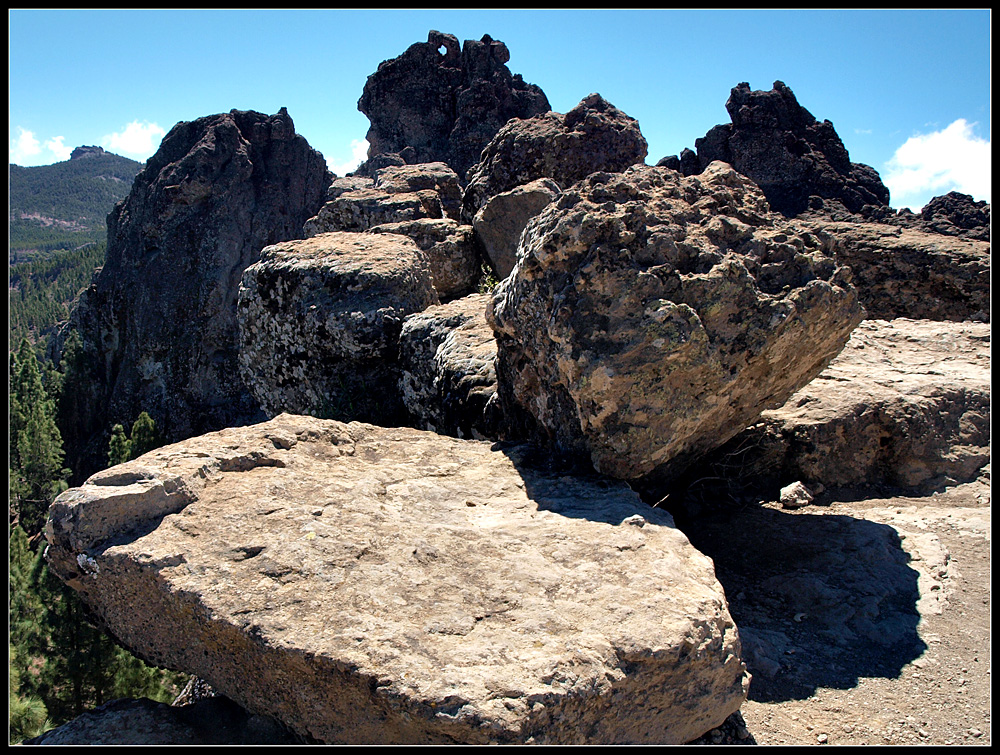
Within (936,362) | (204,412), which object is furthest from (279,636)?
(204,412)

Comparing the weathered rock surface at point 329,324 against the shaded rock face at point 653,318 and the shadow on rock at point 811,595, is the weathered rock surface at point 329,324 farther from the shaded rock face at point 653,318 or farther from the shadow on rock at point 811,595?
the shadow on rock at point 811,595

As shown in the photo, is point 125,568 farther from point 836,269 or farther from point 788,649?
point 836,269

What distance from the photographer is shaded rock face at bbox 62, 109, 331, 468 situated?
33.4 metres

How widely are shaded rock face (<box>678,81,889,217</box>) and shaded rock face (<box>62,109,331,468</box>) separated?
73.6 feet

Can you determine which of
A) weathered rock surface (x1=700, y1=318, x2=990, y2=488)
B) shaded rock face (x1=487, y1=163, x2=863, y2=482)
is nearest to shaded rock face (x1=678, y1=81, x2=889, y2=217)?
weathered rock surface (x1=700, y1=318, x2=990, y2=488)

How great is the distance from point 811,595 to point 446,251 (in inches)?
219

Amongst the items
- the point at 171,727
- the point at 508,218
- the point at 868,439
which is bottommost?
the point at 171,727

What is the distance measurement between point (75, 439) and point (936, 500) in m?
36.9

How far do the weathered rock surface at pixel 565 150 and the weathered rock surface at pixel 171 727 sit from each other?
7.09 metres

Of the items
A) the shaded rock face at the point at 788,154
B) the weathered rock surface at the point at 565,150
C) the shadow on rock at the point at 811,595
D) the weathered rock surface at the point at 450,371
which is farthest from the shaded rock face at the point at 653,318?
the shaded rock face at the point at 788,154

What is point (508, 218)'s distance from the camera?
7910mm

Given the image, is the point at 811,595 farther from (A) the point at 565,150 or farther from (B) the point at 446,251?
(A) the point at 565,150

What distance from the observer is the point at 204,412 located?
32.8 m

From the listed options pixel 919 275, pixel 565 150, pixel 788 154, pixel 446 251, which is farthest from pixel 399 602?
pixel 788 154
